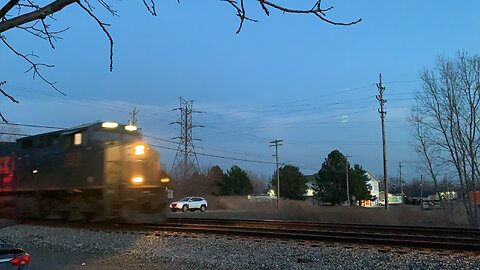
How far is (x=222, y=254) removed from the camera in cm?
1233

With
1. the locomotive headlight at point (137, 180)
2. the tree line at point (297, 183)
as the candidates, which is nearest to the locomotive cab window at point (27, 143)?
the locomotive headlight at point (137, 180)

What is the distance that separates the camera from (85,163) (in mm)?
19266

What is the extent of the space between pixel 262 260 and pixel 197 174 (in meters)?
65.3

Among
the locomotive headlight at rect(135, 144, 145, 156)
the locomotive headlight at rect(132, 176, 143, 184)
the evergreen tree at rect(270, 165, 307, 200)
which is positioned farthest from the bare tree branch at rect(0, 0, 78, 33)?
the evergreen tree at rect(270, 165, 307, 200)

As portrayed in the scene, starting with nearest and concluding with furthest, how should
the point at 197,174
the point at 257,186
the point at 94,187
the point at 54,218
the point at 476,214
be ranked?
the point at 94,187, the point at 54,218, the point at 476,214, the point at 197,174, the point at 257,186

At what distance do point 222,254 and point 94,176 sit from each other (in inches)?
333

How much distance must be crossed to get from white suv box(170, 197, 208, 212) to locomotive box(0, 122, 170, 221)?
89.0ft

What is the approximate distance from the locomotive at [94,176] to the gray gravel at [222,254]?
2.55 meters

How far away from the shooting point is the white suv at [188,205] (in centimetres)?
4919

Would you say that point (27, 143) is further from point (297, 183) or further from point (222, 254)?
point (297, 183)

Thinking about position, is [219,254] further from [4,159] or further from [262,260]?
[4,159]

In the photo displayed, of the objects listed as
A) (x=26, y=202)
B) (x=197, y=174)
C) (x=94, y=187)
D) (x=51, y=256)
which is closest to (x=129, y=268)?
(x=51, y=256)

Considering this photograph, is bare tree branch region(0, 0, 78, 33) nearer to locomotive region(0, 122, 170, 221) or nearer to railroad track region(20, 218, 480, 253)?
railroad track region(20, 218, 480, 253)

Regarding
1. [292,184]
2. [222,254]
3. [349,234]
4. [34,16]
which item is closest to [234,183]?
[292,184]
